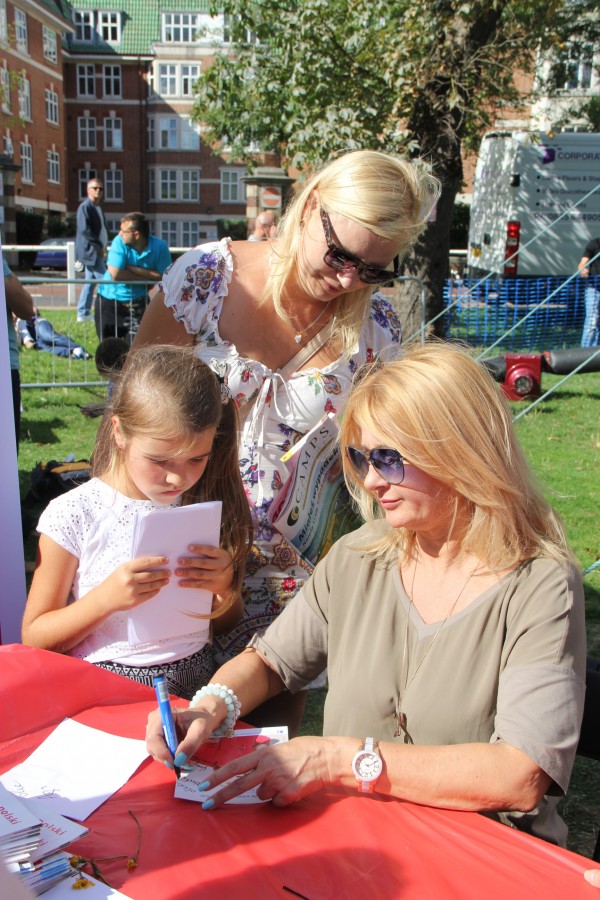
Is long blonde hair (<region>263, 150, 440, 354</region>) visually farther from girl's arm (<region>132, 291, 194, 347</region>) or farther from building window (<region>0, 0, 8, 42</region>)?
building window (<region>0, 0, 8, 42</region>)

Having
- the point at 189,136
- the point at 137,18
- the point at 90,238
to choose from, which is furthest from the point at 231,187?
the point at 90,238

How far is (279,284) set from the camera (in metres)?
2.47

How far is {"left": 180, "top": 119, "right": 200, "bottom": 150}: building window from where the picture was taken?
50.7 metres

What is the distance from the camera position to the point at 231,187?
51.4m

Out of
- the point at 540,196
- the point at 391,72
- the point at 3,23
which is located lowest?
the point at 540,196

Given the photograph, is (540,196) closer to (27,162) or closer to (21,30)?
(27,162)

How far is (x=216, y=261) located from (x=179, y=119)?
53004mm

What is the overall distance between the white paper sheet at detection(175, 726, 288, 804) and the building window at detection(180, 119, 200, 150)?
52475 millimetres

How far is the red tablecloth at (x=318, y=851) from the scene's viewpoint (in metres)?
1.32

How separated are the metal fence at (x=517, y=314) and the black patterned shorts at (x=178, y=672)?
10.2 metres

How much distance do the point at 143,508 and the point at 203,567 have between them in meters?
0.33

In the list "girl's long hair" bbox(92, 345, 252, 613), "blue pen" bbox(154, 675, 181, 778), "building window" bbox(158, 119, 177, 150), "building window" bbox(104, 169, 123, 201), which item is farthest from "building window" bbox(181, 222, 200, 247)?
"blue pen" bbox(154, 675, 181, 778)

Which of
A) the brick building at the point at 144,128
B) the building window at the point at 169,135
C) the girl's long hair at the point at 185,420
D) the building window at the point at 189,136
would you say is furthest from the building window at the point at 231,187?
the girl's long hair at the point at 185,420

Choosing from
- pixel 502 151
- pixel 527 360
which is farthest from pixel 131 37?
pixel 527 360
